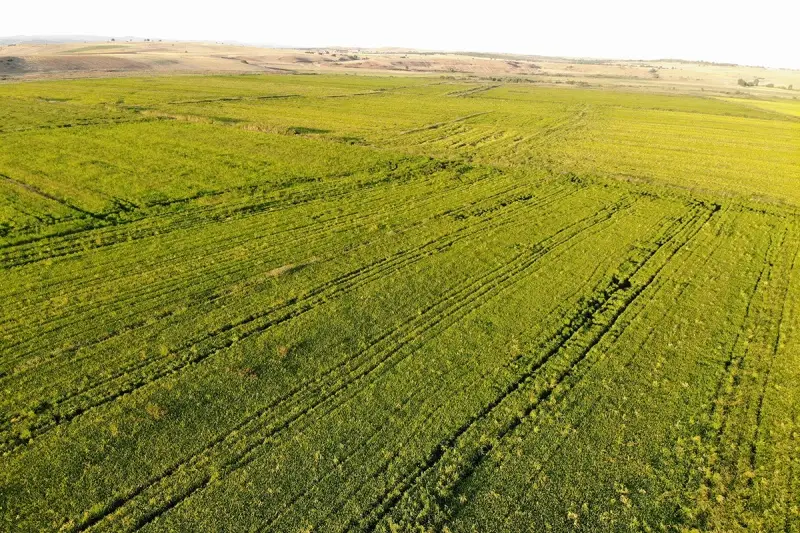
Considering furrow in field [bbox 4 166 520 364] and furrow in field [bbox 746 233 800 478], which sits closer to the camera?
furrow in field [bbox 746 233 800 478]

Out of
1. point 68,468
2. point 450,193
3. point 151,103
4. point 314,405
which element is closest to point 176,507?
point 68,468

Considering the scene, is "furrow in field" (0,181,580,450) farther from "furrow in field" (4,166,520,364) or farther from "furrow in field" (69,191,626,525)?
"furrow in field" (69,191,626,525)

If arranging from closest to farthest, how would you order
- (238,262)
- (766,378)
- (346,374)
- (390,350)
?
(346,374) → (766,378) → (390,350) → (238,262)

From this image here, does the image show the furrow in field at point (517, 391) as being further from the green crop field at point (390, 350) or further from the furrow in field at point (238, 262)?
the furrow in field at point (238, 262)

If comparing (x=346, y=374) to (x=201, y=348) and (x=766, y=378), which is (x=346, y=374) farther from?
(x=766, y=378)

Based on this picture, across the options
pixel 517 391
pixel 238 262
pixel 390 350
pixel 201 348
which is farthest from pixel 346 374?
pixel 238 262

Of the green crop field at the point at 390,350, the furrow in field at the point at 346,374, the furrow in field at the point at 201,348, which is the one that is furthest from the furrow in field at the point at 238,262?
the furrow in field at the point at 346,374

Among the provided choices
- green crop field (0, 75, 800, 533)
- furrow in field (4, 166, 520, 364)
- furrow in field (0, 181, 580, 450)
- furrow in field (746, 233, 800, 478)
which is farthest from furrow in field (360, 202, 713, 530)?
furrow in field (4, 166, 520, 364)

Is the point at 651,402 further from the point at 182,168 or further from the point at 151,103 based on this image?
the point at 151,103
